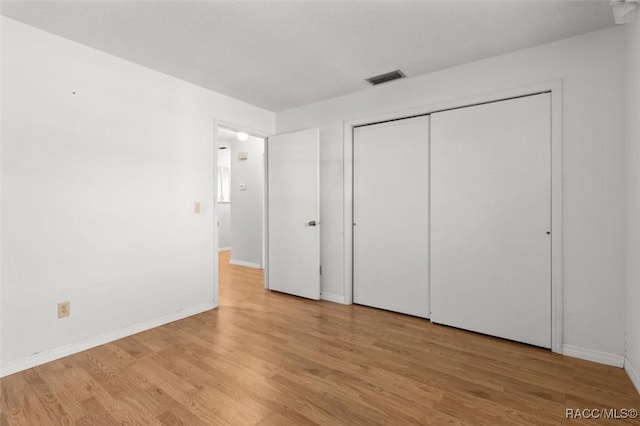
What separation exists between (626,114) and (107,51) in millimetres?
3948

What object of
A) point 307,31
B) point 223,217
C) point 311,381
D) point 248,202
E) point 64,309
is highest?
point 307,31

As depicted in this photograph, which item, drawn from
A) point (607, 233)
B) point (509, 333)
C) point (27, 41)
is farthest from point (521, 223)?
point (27, 41)

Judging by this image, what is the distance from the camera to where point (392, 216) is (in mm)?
3270

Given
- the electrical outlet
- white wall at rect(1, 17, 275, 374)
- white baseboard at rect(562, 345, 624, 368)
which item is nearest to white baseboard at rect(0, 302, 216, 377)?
white wall at rect(1, 17, 275, 374)

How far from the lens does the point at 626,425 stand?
5.24ft

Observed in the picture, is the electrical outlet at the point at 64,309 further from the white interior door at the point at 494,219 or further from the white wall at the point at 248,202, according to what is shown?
the white wall at the point at 248,202

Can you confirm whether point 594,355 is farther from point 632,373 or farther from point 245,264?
point 245,264

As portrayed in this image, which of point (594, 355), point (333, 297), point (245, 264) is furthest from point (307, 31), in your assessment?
point (245, 264)

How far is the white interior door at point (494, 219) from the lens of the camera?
2.45m

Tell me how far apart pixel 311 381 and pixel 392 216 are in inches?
73.3

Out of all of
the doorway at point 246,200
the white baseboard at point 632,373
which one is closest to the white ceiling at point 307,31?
the white baseboard at point 632,373

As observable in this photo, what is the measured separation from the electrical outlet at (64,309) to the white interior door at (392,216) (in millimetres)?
2660

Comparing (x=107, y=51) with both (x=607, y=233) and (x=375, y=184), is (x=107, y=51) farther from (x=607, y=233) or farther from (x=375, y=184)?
(x=607, y=233)

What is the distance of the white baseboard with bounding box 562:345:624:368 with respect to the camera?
7.09ft
